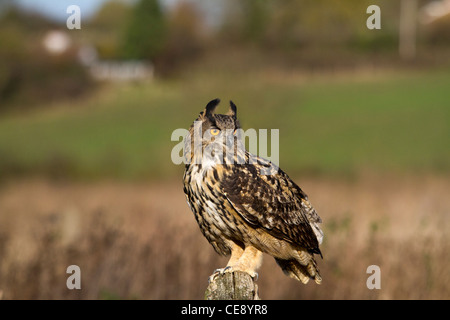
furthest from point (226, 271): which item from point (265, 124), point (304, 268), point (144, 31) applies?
point (144, 31)

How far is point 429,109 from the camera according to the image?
35344mm

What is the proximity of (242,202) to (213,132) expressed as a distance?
44 cm

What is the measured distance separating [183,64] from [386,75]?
1364cm

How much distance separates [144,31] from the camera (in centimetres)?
3447

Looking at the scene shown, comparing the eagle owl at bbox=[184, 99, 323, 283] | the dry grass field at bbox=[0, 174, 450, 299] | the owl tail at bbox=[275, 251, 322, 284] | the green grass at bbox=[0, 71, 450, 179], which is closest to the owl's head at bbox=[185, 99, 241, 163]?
the eagle owl at bbox=[184, 99, 323, 283]

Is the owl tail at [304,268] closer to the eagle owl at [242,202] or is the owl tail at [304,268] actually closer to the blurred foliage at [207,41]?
the eagle owl at [242,202]

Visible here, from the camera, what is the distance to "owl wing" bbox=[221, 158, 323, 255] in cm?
345

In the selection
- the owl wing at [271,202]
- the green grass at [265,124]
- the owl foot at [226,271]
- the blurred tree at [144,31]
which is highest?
the blurred tree at [144,31]

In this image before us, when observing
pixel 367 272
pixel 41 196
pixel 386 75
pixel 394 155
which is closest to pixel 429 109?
pixel 386 75

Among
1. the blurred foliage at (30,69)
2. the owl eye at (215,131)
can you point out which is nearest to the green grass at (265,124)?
the blurred foliage at (30,69)

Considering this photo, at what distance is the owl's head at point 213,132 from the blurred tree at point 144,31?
31.9 meters

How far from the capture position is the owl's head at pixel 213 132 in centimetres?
321
